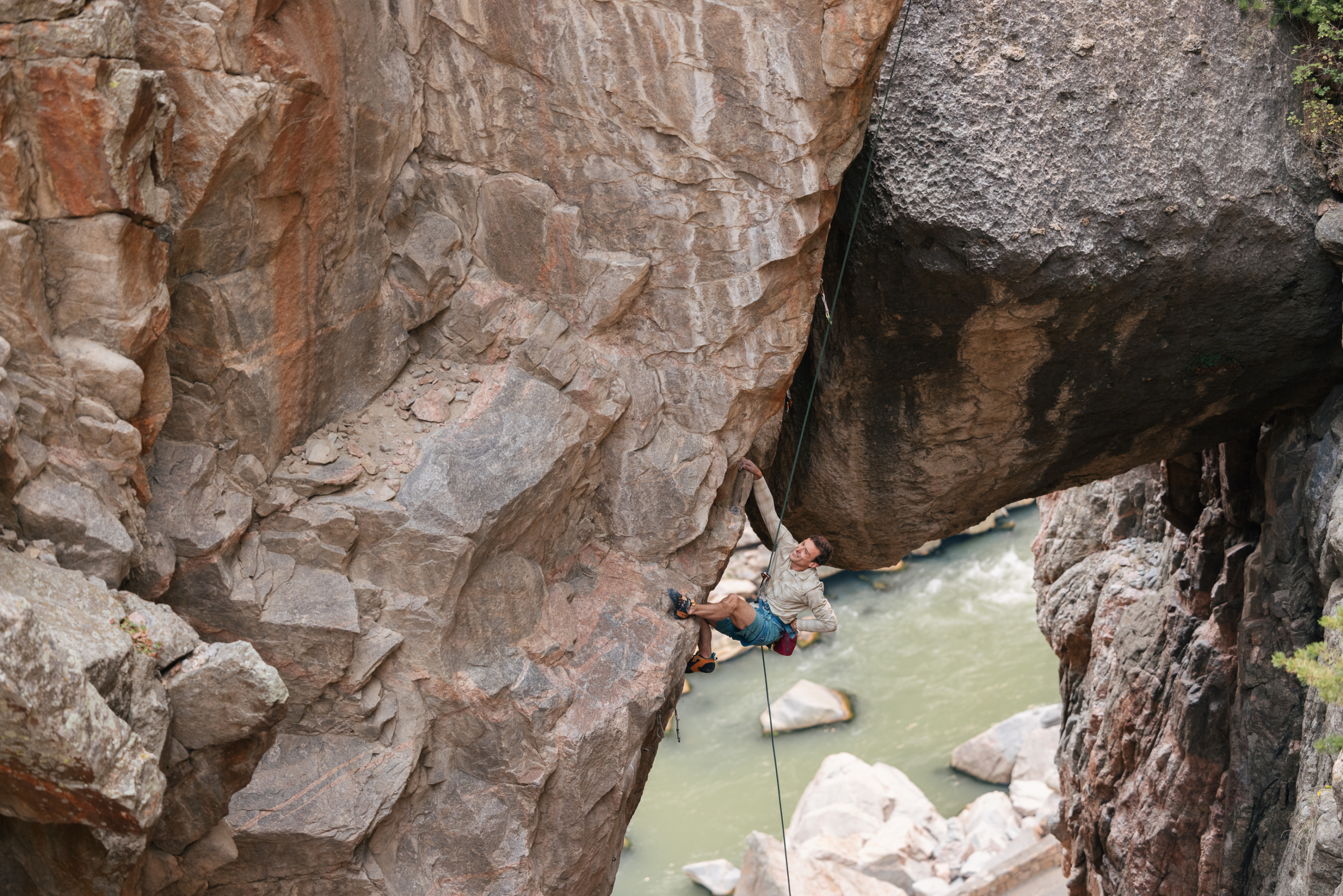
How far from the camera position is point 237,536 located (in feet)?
14.6

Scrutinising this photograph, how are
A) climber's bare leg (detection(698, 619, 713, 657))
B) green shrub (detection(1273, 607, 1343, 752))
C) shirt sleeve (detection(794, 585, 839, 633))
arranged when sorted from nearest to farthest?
green shrub (detection(1273, 607, 1343, 752)), climber's bare leg (detection(698, 619, 713, 657)), shirt sleeve (detection(794, 585, 839, 633))

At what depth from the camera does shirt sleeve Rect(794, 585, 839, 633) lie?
6.21 meters

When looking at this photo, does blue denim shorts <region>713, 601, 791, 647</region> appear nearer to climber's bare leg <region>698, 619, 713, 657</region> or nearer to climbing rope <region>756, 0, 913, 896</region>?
climber's bare leg <region>698, 619, 713, 657</region>

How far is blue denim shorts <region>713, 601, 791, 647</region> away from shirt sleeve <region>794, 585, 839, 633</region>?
0.16 m

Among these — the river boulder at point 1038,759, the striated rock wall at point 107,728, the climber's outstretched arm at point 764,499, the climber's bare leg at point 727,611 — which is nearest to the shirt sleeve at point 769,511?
the climber's outstretched arm at point 764,499

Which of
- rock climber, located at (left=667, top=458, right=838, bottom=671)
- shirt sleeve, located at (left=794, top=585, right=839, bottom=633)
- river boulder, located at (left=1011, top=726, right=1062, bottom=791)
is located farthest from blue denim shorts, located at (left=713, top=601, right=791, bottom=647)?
river boulder, located at (left=1011, top=726, right=1062, bottom=791)

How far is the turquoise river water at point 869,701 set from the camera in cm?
1324

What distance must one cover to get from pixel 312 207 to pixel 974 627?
13.7 metres

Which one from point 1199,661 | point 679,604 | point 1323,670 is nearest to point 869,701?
point 1199,661

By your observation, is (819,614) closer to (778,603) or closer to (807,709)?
(778,603)

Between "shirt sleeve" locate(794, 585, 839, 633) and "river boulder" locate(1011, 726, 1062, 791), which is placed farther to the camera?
"river boulder" locate(1011, 726, 1062, 791)

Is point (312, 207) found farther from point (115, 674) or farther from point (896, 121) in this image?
point (896, 121)

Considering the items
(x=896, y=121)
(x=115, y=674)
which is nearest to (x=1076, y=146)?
(x=896, y=121)

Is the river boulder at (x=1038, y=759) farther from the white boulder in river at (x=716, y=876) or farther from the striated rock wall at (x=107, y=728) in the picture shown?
the striated rock wall at (x=107, y=728)
